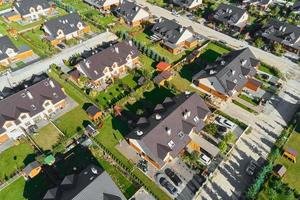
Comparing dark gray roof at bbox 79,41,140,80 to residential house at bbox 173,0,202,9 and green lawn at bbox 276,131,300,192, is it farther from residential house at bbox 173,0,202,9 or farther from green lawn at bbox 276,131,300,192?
green lawn at bbox 276,131,300,192

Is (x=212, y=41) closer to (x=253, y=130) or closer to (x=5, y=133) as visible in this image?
(x=253, y=130)

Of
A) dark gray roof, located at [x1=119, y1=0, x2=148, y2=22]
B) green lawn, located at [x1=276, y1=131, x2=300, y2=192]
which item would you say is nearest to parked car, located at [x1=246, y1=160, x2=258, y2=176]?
green lawn, located at [x1=276, y1=131, x2=300, y2=192]

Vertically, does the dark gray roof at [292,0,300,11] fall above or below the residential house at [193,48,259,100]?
above

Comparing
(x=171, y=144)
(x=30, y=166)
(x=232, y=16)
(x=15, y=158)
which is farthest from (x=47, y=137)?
(x=232, y=16)

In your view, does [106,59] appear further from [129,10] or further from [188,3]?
[188,3]

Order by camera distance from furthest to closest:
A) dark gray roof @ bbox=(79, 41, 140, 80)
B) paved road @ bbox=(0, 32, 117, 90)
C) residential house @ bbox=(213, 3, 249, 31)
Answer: residential house @ bbox=(213, 3, 249, 31) → paved road @ bbox=(0, 32, 117, 90) → dark gray roof @ bbox=(79, 41, 140, 80)

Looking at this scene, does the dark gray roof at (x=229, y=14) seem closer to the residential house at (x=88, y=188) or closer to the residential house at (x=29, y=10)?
the residential house at (x=29, y=10)

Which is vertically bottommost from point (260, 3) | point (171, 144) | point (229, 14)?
point (171, 144)
